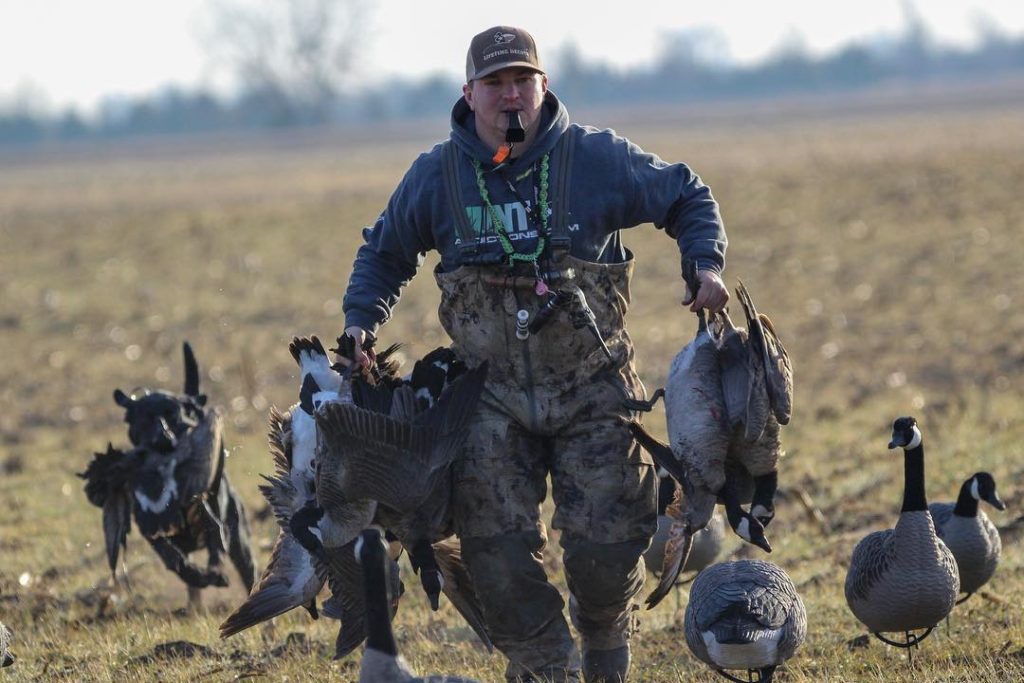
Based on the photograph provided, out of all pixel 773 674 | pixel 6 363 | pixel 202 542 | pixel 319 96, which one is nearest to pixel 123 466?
pixel 202 542

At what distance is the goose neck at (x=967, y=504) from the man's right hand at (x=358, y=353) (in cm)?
333

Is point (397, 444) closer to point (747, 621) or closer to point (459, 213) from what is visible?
point (459, 213)

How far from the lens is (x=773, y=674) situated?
6336 mm

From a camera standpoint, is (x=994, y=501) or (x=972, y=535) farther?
(x=994, y=501)

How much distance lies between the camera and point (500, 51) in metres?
5.64

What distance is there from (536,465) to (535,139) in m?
1.34

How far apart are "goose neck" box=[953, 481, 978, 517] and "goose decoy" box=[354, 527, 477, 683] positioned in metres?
3.37

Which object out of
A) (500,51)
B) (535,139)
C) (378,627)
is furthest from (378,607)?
(500,51)

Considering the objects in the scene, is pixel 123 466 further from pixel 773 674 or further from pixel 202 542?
pixel 773 674

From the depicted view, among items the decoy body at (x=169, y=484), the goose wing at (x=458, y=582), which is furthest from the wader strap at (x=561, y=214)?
the decoy body at (x=169, y=484)

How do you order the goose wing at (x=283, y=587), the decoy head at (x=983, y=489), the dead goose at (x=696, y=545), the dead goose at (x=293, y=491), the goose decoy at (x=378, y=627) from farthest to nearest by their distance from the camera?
the dead goose at (x=696, y=545), the decoy head at (x=983, y=489), the goose wing at (x=283, y=587), the dead goose at (x=293, y=491), the goose decoy at (x=378, y=627)

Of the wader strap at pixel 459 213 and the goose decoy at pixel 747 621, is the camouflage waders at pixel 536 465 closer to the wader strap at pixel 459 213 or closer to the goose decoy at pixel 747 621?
the wader strap at pixel 459 213

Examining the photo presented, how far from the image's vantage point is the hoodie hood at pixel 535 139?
18.9ft

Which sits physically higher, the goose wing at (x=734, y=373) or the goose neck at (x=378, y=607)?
the goose wing at (x=734, y=373)
